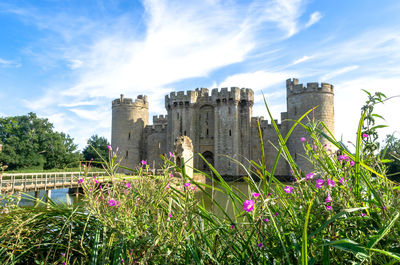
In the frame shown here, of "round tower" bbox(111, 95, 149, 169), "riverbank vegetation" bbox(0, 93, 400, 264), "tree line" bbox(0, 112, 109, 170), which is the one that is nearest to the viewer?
"riverbank vegetation" bbox(0, 93, 400, 264)

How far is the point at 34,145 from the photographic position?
3325 cm

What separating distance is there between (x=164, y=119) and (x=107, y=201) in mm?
30904

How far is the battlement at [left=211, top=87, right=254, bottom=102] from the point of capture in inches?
1006

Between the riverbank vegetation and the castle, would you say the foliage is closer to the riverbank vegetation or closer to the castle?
the castle

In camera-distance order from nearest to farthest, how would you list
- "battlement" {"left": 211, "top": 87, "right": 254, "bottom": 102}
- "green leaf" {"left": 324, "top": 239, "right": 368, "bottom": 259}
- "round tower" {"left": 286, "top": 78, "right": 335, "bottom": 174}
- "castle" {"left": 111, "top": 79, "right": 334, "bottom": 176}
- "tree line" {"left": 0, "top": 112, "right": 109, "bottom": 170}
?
"green leaf" {"left": 324, "top": 239, "right": 368, "bottom": 259} → "round tower" {"left": 286, "top": 78, "right": 335, "bottom": 174} → "castle" {"left": 111, "top": 79, "right": 334, "bottom": 176} → "battlement" {"left": 211, "top": 87, "right": 254, "bottom": 102} → "tree line" {"left": 0, "top": 112, "right": 109, "bottom": 170}

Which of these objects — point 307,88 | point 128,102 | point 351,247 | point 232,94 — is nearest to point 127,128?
point 128,102

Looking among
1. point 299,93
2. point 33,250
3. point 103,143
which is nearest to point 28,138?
point 103,143

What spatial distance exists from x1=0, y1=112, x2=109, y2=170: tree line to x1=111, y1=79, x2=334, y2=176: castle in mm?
6555

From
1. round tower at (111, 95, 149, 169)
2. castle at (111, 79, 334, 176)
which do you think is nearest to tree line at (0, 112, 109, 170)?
round tower at (111, 95, 149, 169)

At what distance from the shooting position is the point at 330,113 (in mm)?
22562

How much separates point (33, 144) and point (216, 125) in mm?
21965

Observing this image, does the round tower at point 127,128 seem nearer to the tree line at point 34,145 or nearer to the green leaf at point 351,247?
the tree line at point 34,145

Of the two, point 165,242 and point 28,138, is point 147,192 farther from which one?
point 28,138

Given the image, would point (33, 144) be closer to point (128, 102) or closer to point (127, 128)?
point (127, 128)
